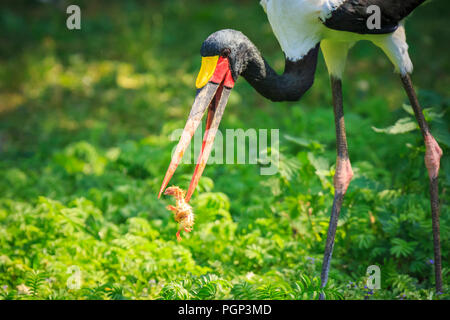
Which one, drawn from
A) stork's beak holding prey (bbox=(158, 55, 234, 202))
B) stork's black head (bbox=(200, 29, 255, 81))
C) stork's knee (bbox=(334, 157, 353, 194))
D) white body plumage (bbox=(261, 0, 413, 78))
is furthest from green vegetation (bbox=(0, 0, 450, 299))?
stork's black head (bbox=(200, 29, 255, 81))

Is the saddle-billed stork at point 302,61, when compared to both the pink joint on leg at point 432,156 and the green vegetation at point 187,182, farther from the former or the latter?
the green vegetation at point 187,182

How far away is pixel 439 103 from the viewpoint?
4.33 meters

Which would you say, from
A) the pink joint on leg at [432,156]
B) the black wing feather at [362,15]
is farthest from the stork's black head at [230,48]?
the pink joint on leg at [432,156]

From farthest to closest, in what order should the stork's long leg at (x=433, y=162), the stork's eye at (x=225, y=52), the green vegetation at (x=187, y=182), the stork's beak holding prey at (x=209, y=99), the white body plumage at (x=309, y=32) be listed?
the green vegetation at (x=187, y=182) → the stork's long leg at (x=433, y=162) → the white body plumage at (x=309, y=32) → the stork's eye at (x=225, y=52) → the stork's beak holding prey at (x=209, y=99)

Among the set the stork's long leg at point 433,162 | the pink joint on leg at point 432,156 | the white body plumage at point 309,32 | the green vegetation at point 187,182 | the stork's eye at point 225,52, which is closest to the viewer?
the stork's eye at point 225,52

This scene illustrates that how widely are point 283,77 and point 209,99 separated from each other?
1.72 ft

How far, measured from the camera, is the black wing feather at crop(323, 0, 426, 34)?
3098 millimetres

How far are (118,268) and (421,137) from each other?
2.14 meters

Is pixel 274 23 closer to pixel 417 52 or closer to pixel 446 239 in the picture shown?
pixel 446 239

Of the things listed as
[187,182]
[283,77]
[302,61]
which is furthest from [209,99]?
[187,182]

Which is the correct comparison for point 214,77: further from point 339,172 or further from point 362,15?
point 339,172

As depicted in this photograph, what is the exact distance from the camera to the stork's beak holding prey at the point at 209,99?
9.56ft

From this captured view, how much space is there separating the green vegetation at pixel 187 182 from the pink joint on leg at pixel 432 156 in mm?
110

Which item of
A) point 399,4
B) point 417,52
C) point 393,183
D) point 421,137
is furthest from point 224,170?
point 417,52
